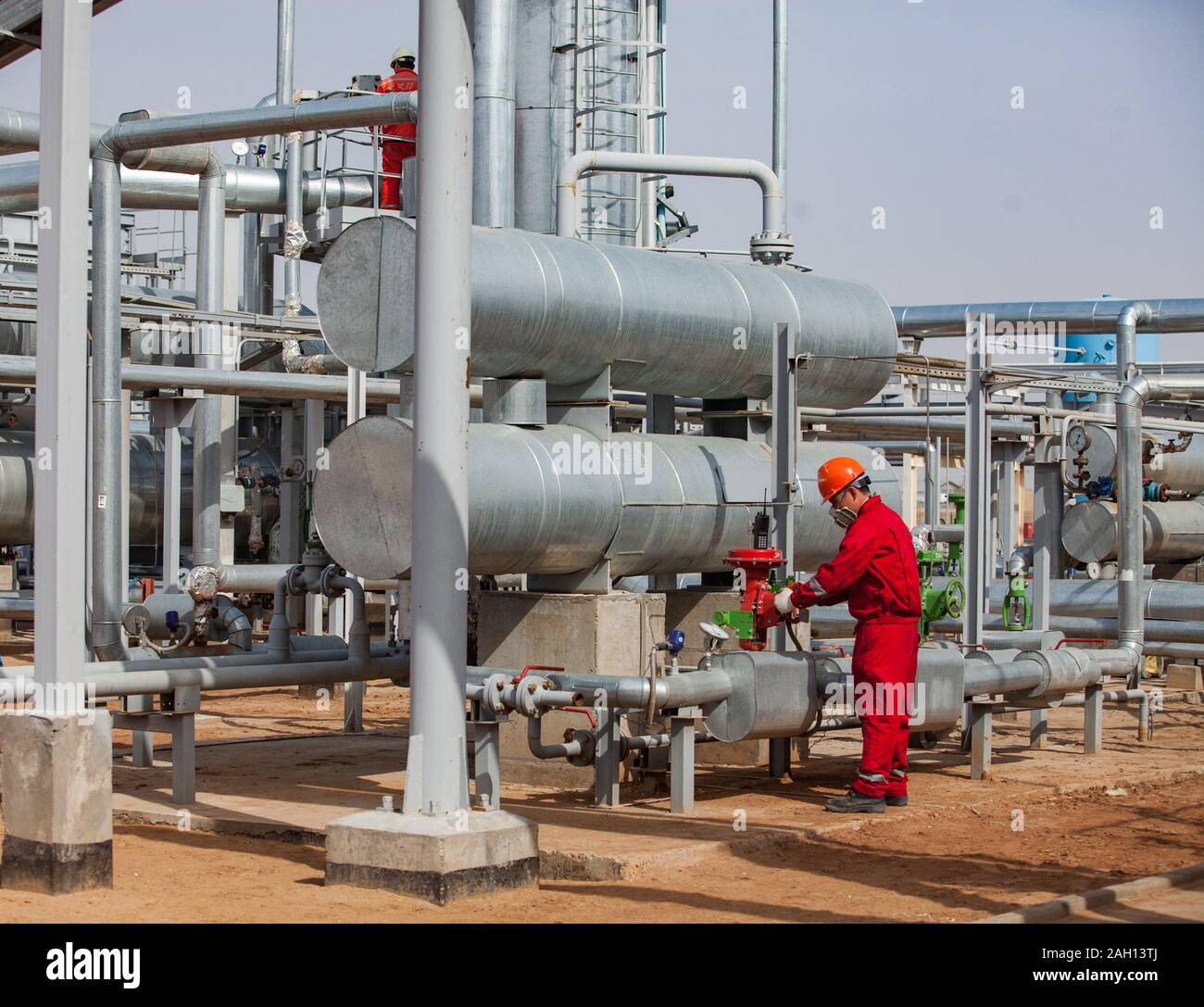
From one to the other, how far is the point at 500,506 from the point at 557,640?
3.58 ft

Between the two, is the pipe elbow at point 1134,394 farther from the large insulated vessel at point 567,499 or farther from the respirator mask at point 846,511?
the respirator mask at point 846,511

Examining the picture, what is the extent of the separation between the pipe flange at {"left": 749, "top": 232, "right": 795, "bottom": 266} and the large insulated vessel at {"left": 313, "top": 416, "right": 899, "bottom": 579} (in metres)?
1.13

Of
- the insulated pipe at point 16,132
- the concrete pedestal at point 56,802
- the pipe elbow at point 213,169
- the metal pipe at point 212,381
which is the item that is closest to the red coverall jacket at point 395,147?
the pipe elbow at point 213,169

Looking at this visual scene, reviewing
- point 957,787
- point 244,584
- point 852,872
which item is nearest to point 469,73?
point 852,872

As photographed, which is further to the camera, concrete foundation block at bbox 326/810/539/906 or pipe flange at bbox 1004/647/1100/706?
pipe flange at bbox 1004/647/1100/706

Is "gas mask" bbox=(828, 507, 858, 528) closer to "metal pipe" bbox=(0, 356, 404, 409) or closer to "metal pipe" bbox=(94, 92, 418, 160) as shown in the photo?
"metal pipe" bbox=(94, 92, 418, 160)

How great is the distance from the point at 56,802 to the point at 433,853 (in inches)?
49.6

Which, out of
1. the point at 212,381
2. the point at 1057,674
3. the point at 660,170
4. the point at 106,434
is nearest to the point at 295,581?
the point at 106,434

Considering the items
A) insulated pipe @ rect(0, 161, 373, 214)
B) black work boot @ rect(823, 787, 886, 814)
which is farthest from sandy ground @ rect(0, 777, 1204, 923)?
insulated pipe @ rect(0, 161, 373, 214)

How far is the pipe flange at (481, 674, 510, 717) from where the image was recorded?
6.85 m

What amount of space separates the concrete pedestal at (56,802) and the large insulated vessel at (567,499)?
1.93 meters

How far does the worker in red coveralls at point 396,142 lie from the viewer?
46.4 ft

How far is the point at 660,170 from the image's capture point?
8.98 m

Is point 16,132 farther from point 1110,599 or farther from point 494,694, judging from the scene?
point 1110,599
